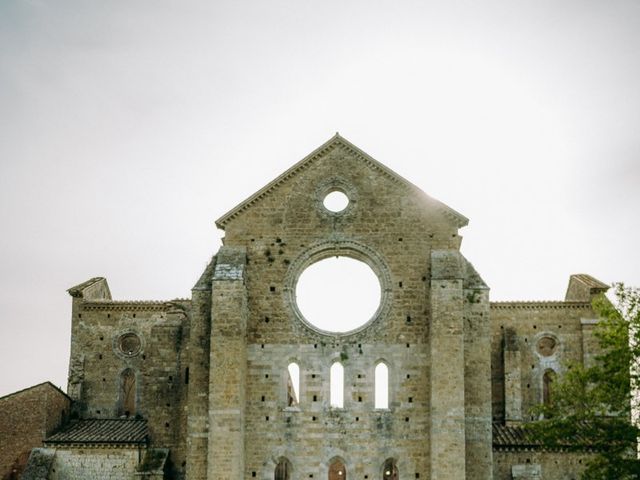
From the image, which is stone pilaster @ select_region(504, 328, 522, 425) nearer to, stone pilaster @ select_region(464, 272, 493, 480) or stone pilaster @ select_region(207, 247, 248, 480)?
stone pilaster @ select_region(464, 272, 493, 480)

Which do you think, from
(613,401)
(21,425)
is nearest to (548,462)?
(613,401)

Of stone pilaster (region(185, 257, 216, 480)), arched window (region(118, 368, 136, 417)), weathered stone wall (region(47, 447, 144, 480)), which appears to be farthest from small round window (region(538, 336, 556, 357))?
arched window (region(118, 368, 136, 417))

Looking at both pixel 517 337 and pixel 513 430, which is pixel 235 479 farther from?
pixel 517 337

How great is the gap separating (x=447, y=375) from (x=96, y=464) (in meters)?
13.3

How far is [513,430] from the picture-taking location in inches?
1403

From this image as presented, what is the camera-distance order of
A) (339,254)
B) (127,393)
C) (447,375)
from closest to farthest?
(447,375)
(339,254)
(127,393)

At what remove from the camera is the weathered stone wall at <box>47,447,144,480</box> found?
3419cm

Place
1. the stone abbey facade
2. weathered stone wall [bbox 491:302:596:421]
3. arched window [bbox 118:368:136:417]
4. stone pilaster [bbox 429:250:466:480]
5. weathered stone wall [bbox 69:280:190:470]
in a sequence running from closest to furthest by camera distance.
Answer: stone pilaster [bbox 429:250:466:480]
the stone abbey facade
weathered stone wall [bbox 69:280:190:470]
weathered stone wall [bbox 491:302:596:421]
arched window [bbox 118:368:136:417]

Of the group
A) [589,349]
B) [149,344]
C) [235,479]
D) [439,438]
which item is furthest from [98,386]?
[589,349]

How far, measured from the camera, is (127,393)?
40.0m

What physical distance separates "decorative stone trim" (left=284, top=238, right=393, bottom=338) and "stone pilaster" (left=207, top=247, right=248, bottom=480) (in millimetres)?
1583

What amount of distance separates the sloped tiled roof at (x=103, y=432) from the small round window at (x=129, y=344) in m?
3.61

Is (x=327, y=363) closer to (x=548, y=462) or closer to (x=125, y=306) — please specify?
(x=548, y=462)

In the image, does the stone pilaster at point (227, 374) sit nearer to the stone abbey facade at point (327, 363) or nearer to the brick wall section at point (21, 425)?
the stone abbey facade at point (327, 363)
